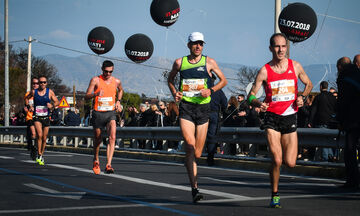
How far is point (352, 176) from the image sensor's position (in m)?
9.33

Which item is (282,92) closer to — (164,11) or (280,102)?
(280,102)

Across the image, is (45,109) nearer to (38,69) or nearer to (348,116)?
(348,116)

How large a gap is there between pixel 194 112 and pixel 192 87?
333mm

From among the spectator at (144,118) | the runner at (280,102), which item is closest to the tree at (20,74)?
the spectator at (144,118)

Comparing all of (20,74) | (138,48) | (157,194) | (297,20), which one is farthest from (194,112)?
(20,74)

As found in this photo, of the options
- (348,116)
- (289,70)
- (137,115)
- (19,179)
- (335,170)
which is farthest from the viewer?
(137,115)

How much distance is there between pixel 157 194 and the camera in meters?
8.48

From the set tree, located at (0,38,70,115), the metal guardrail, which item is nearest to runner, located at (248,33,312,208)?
the metal guardrail

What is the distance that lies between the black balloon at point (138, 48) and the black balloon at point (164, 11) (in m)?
3.25

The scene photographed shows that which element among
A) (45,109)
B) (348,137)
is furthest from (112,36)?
(348,137)

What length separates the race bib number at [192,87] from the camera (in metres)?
8.06

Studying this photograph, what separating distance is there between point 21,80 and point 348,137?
7334 cm

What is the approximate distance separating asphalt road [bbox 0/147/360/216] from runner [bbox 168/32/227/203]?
0.87m

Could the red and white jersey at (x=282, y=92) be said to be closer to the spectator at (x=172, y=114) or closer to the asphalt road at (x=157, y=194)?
the asphalt road at (x=157, y=194)
